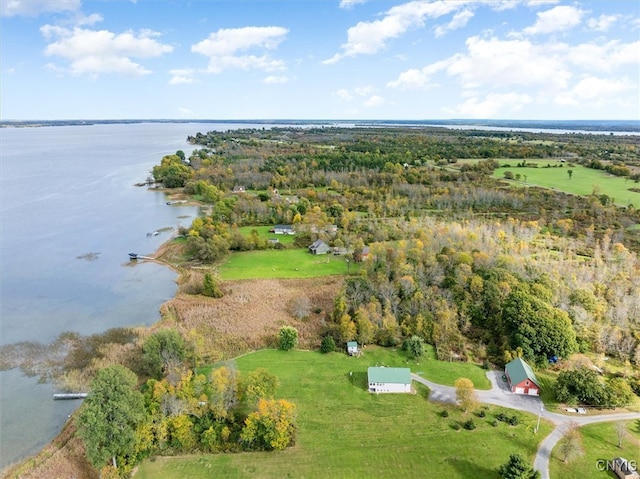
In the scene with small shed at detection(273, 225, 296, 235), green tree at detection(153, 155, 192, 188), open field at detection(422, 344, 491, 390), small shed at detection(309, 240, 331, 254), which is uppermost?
green tree at detection(153, 155, 192, 188)

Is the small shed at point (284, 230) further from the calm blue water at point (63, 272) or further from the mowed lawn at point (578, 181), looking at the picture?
the mowed lawn at point (578, 181)

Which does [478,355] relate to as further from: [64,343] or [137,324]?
[64,343]

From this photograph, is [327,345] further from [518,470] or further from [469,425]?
[518,470]

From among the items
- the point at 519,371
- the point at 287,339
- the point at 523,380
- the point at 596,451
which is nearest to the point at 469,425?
the point at 523,380

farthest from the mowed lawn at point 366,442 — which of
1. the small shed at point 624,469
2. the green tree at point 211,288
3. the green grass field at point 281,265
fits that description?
the green grass field at point 281,265

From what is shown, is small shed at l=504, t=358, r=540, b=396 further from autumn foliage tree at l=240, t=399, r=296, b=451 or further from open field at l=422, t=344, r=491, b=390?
autumn foliage tree at l=240, t=399, r=296, b=451

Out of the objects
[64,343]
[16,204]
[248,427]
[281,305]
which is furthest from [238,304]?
[16,204]

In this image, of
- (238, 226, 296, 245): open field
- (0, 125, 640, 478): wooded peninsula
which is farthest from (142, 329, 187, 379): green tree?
(238, 226, 296, 245): open field
